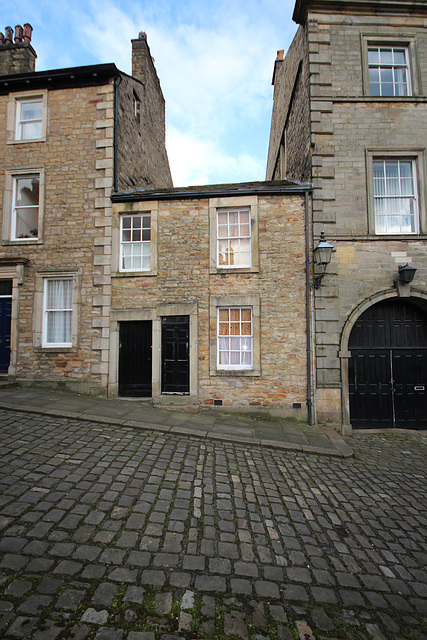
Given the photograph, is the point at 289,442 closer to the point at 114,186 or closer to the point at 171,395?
the point at 171,395

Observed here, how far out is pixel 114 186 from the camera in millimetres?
9648

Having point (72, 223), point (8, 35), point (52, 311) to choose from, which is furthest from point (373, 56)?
point (8, 35)

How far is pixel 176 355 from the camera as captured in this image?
8.93 metres

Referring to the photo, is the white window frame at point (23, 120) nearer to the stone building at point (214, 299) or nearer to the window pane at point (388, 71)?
the stone building at point (214, 299)

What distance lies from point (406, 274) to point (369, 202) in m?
2.36

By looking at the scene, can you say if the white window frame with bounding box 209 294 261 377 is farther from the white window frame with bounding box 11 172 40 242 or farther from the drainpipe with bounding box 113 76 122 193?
the white window frame with bounding box 11 172 40 242

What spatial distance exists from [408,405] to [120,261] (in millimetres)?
9651

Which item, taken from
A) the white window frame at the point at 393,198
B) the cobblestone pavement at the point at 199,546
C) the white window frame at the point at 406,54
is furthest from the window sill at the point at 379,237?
the cobblestone pavement at the point at 199,546

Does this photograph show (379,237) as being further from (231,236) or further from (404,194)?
(231,236)

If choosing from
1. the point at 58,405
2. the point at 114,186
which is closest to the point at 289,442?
the point at 58,405

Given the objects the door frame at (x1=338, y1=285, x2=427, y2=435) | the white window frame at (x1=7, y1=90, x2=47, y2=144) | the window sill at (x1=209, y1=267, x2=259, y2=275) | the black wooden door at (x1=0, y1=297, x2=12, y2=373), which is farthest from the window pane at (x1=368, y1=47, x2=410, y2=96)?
the black wooden door at (x1=0, y1=297, x2=12, y2=373)

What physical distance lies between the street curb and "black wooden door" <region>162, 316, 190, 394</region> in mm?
2012

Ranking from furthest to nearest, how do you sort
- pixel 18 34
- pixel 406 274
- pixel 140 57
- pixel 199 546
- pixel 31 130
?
pixel 140 57, pixel 18 34, pixel 31 130, pixel 406 274, pixel 199 546

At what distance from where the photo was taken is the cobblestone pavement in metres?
2.42
